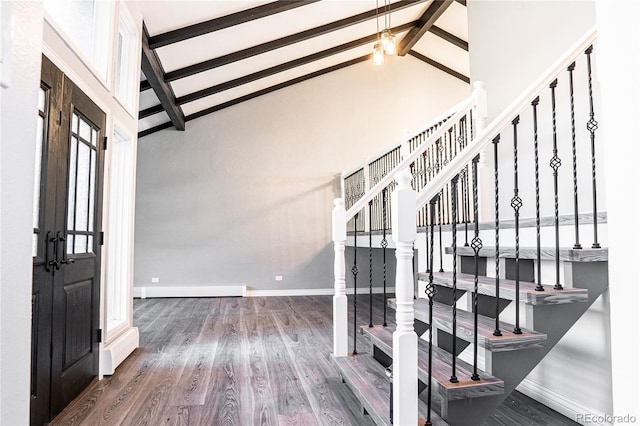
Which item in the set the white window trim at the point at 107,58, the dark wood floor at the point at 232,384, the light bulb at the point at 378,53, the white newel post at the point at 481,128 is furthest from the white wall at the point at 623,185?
the light bulb at the point at 378,53

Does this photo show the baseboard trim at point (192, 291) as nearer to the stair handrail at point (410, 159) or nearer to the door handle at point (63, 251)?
the stair handrail at point (410, 159)

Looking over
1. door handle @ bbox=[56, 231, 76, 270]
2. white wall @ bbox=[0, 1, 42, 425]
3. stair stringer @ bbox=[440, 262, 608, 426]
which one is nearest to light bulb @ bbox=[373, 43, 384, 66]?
stair stringer @ bbox=[440, 262, 608, 426]

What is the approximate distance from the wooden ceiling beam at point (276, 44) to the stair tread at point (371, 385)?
14.6 feet

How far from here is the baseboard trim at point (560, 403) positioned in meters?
2.18

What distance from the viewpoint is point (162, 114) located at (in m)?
7.05

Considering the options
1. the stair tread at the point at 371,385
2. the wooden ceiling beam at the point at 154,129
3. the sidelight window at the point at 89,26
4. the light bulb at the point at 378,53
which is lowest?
the stair tread at the point at 371,385

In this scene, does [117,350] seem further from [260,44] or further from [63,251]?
[260,44]

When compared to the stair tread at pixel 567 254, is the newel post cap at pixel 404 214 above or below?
above

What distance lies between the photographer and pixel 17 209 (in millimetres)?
818

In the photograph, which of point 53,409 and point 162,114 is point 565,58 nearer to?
point 53,409

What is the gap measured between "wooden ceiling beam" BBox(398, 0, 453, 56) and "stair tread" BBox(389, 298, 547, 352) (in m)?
5.46

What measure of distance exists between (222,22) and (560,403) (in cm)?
482

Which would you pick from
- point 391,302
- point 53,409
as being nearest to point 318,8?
point 391,302

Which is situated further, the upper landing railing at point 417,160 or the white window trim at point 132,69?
the white window trim at point 132,69
